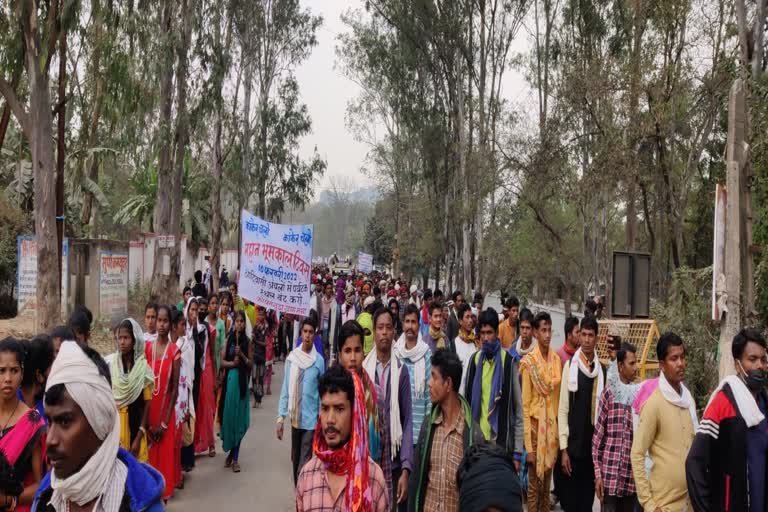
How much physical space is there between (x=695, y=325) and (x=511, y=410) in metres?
5.35

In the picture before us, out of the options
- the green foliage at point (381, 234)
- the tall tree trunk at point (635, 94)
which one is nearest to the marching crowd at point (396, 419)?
the tall tree trunk at point (635, 94)

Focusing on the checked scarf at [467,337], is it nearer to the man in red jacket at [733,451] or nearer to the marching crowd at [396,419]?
the marching crowd at [396,419]

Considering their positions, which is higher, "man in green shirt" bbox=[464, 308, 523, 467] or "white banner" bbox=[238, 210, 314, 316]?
"white banner" bbox=[238, 210, 314, 316]

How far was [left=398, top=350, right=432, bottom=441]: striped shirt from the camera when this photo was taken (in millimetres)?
5367

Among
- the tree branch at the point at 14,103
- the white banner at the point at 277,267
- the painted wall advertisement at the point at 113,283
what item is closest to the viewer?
the white banner at the point at 277,267

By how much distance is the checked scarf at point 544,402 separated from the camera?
5918 mm

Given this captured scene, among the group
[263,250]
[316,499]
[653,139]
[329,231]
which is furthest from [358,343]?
[329,231]

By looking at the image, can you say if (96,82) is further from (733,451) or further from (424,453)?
(733,451)

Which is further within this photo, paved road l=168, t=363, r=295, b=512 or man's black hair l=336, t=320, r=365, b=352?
paved road l=168, t=363, r=295, b=512

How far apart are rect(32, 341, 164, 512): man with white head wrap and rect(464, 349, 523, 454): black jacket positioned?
3.84 m

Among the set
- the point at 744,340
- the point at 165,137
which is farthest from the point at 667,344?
the point at 165,137

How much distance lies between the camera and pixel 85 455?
2.44 m

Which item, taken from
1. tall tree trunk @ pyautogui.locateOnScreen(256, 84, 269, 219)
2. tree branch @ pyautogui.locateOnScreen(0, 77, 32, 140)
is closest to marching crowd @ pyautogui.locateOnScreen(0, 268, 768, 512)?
tree branch @ pyautogui.locateOnScreen(0, 77, 32, 140)

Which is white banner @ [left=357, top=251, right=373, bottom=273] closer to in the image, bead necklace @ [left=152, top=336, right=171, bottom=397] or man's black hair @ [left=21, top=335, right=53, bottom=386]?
bead necklace @ [left=152, top=336, right=171, bottom=397]
